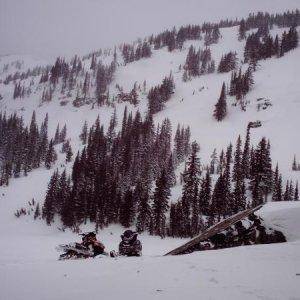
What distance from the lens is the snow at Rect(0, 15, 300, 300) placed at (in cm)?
664

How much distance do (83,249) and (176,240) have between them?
3436 centimetres

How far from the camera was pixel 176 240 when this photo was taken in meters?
46.0

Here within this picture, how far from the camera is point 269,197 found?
2381 inches

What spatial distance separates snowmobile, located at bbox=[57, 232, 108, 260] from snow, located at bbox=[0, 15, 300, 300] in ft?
2.96

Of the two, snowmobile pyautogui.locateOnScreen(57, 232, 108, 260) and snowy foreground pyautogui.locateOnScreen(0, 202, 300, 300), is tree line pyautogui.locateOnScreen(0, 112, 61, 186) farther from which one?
snowy foreground pyautogui.locateOnScreen(0, 202, 300, 300)

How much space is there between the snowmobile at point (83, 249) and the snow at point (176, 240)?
35.5 inches

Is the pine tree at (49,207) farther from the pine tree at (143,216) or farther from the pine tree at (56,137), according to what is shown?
the pine tree at (56,137)

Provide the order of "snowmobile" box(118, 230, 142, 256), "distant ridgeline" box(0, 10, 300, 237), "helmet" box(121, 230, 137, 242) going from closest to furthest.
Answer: "snowmobile" box(118, 230, 142, 256) → "helmet" box(121, 230, 137, 242) → "distant ridgeline" box(0, 10, 300, 237)

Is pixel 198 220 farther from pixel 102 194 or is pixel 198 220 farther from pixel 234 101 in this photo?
pixel 234 101

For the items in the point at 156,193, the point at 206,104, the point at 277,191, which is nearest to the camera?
the point at 156,193

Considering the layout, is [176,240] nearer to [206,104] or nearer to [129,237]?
[129,237]

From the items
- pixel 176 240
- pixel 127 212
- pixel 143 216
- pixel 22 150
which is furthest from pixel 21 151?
pixel 176 240

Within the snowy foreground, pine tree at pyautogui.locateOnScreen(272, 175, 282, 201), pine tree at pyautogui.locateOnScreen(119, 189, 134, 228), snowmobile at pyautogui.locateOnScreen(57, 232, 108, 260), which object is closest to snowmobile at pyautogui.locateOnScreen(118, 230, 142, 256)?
snowmobile at pyautogui.locateOnScreen(57, 232, 108, 260)

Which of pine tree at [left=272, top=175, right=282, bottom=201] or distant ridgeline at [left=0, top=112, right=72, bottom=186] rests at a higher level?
distant ridgeline at [left=0, top=112, right=72, bottom=186]
